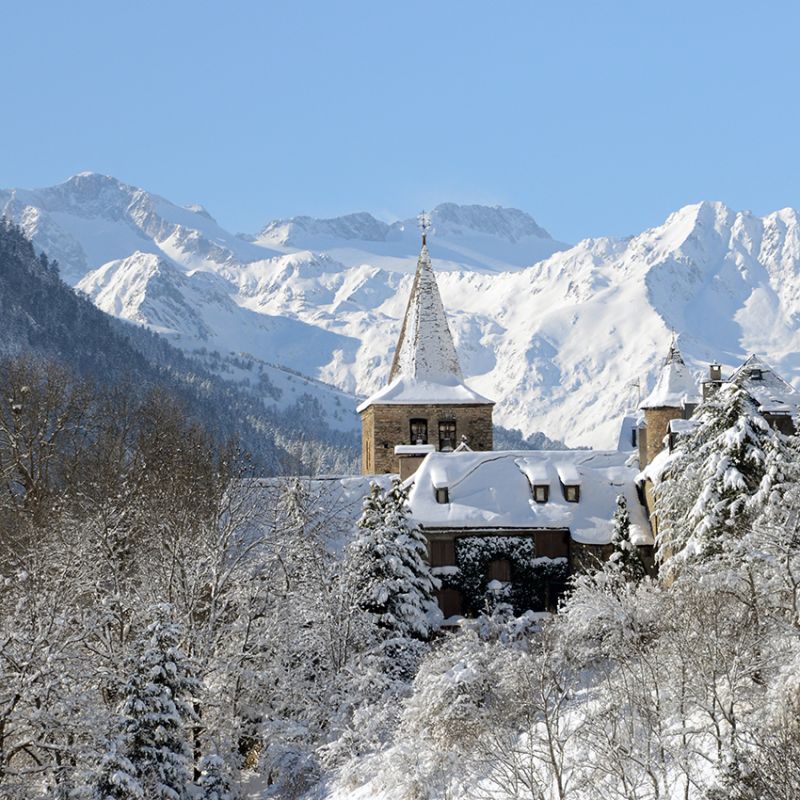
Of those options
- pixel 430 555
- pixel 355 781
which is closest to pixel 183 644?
pixel 355 781

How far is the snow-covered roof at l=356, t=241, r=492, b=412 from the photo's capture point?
226 feet

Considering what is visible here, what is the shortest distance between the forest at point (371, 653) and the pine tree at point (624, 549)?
0.45 feet

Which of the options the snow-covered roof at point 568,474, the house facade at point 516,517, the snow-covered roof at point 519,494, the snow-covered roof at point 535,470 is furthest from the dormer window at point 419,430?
the snow-covered roof at point 568,474

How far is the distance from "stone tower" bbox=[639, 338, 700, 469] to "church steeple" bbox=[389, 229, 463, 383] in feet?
54.4

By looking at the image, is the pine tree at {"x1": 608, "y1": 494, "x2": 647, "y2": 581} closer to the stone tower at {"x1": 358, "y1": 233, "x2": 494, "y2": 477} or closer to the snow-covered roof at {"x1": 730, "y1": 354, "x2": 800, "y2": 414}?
the snow-covered roof at {"x1": 730, "y1": 354, "x2": 800, "y2": 414}

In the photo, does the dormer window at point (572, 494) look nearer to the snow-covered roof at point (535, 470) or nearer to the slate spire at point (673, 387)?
the snow-covered roof at point (535, 470)

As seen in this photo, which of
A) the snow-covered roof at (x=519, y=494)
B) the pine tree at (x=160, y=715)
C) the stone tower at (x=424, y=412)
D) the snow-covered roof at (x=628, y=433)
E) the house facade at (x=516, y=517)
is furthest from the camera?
the snow-covered roof at (x=628, y=433)

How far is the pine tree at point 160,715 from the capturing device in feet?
110

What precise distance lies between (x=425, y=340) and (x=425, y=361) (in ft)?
4.03

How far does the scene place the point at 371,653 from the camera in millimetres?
42156

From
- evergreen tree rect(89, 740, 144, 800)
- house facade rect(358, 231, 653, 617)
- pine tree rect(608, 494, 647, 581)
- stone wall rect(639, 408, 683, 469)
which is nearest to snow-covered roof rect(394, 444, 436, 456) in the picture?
house facade rect(358, 231, 653, 617)

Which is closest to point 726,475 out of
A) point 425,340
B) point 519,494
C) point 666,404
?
point 666,404

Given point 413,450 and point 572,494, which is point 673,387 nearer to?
point 572,494

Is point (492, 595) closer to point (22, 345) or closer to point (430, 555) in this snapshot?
point (430, 555)
